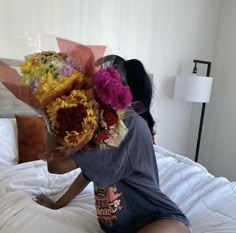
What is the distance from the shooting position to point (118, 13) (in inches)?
102

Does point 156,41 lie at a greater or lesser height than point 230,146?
greater

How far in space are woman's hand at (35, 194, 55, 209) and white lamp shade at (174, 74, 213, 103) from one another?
1.88 m

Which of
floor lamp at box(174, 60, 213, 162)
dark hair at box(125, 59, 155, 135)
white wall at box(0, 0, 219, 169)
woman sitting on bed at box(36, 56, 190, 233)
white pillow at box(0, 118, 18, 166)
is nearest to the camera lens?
woman sitting on bed at box(36, 56, 190, 233)

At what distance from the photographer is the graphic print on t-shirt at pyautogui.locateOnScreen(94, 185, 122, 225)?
989mm

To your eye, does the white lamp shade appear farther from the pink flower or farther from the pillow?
the pink flower

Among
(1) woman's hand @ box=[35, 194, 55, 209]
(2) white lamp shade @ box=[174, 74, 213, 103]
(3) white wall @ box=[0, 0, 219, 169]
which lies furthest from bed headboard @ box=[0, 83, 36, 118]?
(2) white lamp shade @ box=[174, 74, 213, 103]

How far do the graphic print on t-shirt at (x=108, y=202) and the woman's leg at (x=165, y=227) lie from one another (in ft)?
0.39

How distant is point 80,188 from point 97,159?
1.49ft

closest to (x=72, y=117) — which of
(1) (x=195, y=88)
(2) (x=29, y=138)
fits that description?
(2) (x=29, y=138)

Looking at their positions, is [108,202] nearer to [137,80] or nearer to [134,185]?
[134,185]

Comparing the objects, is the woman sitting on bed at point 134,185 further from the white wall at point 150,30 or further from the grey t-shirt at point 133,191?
the white wall at point 150,30

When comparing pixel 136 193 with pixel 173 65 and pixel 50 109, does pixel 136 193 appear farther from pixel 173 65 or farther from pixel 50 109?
pixel 173 65

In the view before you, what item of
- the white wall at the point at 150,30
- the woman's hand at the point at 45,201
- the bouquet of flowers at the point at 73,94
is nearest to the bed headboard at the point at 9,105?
the white wall at the point at 150,30

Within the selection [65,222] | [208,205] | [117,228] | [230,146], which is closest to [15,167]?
[65,222]
